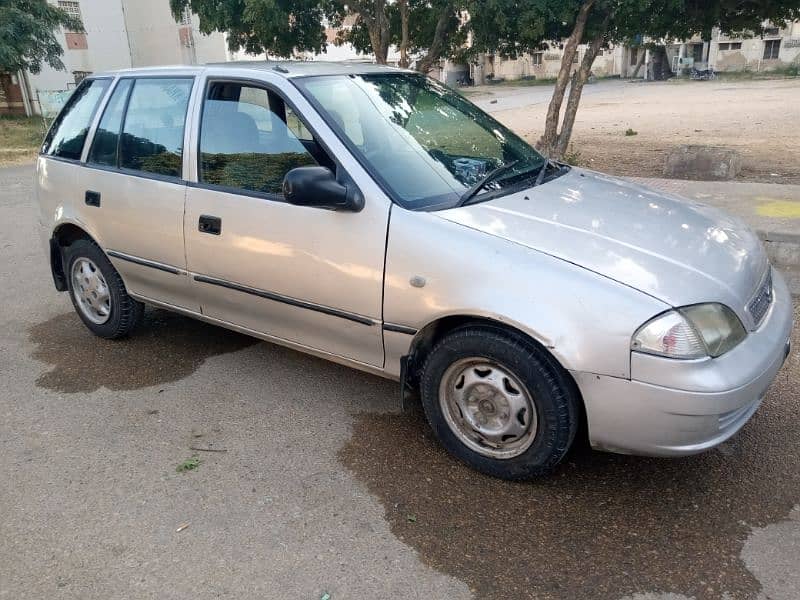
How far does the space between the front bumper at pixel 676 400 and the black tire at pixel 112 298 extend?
10.6 ft

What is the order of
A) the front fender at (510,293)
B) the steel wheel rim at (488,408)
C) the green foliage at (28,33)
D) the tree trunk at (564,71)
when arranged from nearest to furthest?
the front fender at (510,293) < the steel wheel rim at (488,408) < the tree trunk at (564,71) < the green foliage at (28,33)

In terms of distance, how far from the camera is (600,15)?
31.6ft

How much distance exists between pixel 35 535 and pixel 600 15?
9441 mm

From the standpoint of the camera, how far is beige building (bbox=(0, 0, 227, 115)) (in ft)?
105

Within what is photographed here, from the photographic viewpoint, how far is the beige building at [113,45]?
32062mm

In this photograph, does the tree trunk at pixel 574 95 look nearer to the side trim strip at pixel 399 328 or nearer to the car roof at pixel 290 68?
the car roof at pixel 290 68

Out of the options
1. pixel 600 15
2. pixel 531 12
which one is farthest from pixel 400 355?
pixel 600 15

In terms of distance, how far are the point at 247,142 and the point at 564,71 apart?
7684 millimetres

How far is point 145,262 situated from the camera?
4270 millimetres

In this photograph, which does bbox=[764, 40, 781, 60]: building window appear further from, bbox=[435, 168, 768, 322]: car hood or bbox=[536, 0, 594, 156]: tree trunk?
bbox=[435, 168, 768, 322]: car hood

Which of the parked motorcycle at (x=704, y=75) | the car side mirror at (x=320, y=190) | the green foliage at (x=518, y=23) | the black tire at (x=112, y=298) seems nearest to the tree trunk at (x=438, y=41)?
the green foliage at (x=518, y=23)

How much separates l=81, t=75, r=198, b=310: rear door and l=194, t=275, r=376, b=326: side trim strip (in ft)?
0.86

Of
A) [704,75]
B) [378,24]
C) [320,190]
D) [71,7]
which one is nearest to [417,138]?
[320,190]

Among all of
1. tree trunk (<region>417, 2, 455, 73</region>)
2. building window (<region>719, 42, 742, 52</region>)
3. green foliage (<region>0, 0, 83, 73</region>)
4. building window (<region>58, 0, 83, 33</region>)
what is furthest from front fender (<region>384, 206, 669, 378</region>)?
building window (<region>719, 42, 742, 52</region>)
